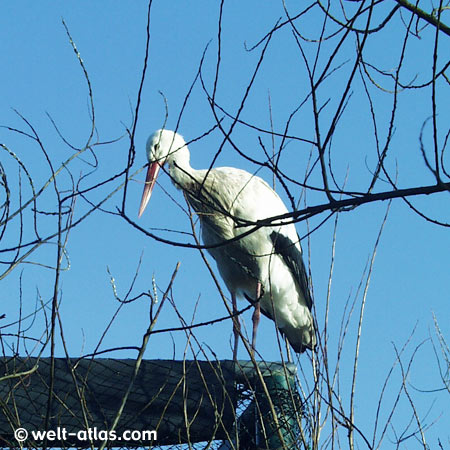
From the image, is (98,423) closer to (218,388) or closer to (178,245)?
(218,388)

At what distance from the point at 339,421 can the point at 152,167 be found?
3.73 m

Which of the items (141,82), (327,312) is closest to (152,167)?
(327,312)

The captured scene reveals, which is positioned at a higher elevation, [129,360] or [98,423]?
[129,360]

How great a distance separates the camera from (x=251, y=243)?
262 inches

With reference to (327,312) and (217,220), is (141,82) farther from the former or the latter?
(217,220)

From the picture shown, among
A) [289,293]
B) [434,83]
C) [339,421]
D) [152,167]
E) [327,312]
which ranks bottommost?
[339,421]

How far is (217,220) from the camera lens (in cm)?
637

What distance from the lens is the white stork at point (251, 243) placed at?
21.1 ft

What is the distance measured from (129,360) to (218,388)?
0.39 meters

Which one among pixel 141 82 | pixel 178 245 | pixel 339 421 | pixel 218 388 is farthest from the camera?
pixel 218 388

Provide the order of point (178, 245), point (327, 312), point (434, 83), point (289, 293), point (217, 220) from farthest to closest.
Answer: point (289, 293)
point (217, 220)
point (327, 312)
point (178, 245)
point (434, 83)

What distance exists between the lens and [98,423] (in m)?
3.39

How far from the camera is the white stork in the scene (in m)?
6.43

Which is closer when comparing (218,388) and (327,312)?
(327,312)
